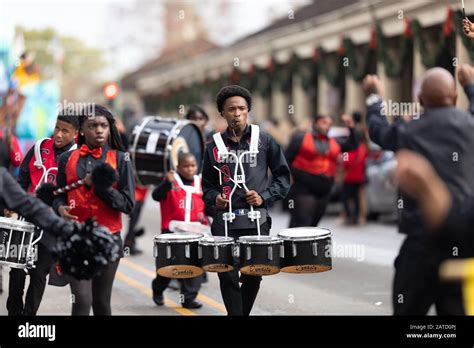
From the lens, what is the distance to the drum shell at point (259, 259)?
29.5 feet

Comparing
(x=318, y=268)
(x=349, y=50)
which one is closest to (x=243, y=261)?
(x=318, y=268)

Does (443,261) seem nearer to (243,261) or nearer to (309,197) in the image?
(243,261)

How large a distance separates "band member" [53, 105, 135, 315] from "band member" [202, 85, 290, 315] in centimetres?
85

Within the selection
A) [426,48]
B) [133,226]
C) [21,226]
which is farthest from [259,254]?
[426,48]

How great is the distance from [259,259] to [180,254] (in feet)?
2.51

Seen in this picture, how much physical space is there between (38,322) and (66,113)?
6.93ft

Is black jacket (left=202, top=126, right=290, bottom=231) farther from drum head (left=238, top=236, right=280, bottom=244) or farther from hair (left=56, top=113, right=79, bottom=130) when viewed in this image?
hair (left=56, top=113, right=79, bottom=130)

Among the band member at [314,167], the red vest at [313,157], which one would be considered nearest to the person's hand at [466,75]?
the band member at [314,167]

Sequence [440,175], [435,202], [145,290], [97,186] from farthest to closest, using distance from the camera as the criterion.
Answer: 1. [145,290]
2. [97,186]
3. [440,175]
4. [435,202]

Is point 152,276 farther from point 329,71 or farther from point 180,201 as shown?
point 329,71

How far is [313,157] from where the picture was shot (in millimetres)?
15086

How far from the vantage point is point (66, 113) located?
10.2m

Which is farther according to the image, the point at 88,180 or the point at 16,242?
the point at 16,242

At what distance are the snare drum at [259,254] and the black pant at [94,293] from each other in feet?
3.60
